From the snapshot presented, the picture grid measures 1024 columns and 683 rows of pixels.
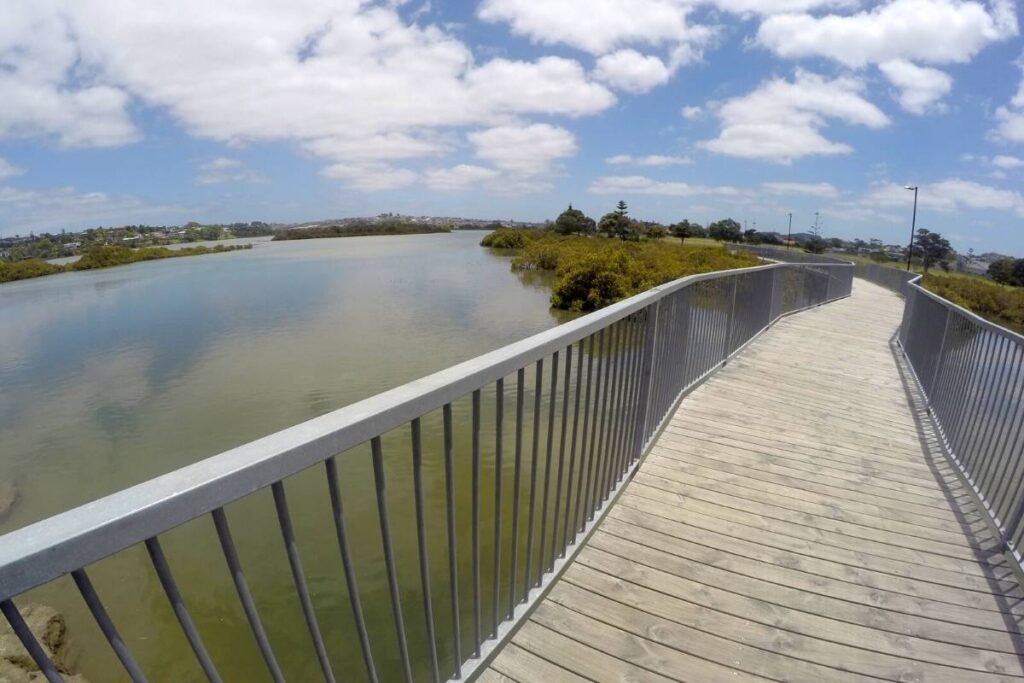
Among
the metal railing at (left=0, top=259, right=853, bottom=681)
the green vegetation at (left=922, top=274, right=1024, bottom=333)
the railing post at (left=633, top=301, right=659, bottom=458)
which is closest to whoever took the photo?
the metal railing at (left=0, top=259, right=853, bottom=681)

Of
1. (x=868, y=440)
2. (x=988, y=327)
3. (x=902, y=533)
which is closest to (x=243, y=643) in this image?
(x=902, y=533)

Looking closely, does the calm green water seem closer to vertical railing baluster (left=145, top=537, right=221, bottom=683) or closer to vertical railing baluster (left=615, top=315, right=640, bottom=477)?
vertical railing baluster (left=615, top=315, right=640, bottom=477)

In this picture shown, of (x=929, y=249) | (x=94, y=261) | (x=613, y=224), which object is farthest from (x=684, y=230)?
(x=94, y=261)

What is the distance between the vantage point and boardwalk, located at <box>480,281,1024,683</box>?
2119 mm

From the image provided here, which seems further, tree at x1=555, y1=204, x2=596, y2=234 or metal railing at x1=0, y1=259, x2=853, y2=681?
tree at x1=555, y1=204, x2=596, y2=234

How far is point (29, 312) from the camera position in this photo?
19594 millimetres

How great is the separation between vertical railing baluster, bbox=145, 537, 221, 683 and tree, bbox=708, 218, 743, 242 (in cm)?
6975

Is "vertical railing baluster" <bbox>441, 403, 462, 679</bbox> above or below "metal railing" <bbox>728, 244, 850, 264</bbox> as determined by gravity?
below

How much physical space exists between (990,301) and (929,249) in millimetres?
15853

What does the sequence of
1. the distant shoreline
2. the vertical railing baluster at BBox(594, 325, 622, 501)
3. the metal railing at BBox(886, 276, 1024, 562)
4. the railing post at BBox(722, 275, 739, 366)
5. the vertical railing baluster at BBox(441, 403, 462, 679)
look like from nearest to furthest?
the vertical railing baluster at BBox(441, 403, 462, 679) → the vertical railing baluster at BBox(594, 325, 622, 501) → the metal railing at BBox(886, 276, 1024, 562) → the railing post at BBox(722, 275, 739, 366) → the distant shoreline

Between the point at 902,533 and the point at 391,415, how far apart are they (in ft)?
10.4

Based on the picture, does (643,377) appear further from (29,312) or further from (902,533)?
(29,312)

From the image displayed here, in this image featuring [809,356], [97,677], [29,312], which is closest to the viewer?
[97,677]

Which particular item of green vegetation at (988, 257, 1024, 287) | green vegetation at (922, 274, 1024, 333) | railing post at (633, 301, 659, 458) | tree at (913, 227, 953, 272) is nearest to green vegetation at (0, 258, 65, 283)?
railing post at (633, 301, 659, 458)
